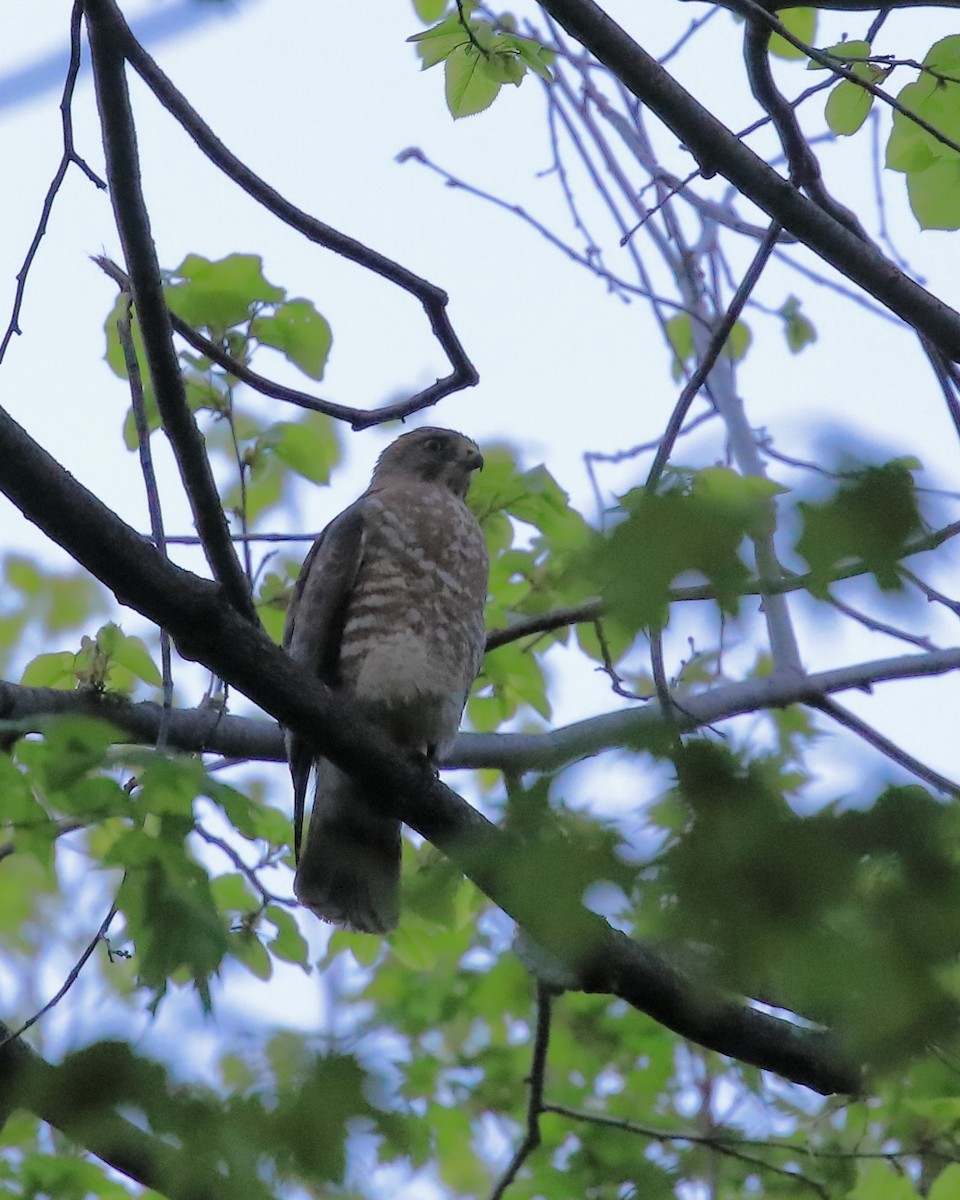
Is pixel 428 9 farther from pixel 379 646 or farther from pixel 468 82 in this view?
pixel 379 646

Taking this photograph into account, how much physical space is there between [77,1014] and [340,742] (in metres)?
1.37

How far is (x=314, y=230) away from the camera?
3352 mm

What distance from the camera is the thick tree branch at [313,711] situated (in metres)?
2.75

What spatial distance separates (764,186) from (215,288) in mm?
1878

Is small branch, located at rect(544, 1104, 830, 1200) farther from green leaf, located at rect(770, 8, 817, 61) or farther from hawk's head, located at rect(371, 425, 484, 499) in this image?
green leaf, located at rect(770, 8, 817, 61)

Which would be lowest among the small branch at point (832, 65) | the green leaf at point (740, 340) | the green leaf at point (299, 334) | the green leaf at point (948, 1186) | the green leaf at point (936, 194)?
the green leaf at point (948, 1186)

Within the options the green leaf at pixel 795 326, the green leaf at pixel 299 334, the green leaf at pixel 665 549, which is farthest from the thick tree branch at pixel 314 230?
the green leaf at pixel 795 326

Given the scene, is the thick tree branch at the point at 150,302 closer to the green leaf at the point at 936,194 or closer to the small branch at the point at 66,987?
the small branch at the point at 66,987

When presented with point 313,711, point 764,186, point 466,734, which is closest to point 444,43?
point 764,186

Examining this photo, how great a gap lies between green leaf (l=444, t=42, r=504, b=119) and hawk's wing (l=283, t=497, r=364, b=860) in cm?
183

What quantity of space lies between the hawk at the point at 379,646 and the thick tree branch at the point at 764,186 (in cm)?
219

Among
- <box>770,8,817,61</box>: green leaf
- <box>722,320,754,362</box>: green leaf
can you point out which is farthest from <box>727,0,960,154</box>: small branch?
<box>722,320,754,362</box>: green leaf

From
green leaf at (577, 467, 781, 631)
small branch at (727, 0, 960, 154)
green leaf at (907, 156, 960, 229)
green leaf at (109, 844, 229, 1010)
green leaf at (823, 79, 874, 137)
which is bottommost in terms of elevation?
green leaf at (109, 844, 229, 1010)

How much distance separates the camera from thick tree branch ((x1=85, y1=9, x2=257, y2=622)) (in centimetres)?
287
